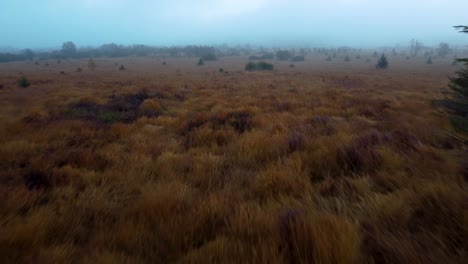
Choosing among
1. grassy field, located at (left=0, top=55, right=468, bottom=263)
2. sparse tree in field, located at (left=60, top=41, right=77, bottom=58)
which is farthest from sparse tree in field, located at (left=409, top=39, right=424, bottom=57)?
sparse tree in field, located at (left=60, top=41, right=77, bottom=58)

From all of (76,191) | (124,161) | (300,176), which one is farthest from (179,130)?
(300,176)

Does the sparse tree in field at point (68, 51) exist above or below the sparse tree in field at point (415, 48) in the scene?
above

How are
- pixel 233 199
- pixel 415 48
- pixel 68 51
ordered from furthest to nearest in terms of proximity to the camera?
pixel 68 51 < pixel 415 48 < pixel 233 199

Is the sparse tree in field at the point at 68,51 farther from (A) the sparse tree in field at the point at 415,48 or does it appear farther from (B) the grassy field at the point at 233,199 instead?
A: (A) the sparse tree in field at the point at 415,48

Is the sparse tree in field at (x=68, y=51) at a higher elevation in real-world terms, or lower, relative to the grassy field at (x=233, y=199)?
higher

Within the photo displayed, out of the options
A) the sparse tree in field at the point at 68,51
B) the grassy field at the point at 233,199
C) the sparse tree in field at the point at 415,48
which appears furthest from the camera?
the sparse tree in field at the point at 68,51

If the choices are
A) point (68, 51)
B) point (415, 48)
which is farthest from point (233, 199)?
point (415, 48)

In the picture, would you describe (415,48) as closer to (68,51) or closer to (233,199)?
(233,199)

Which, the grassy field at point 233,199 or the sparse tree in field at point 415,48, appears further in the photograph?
the sparse tree in field at point 415,48

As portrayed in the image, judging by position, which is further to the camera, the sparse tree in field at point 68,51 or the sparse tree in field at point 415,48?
the sparse tree in field at point 68,51

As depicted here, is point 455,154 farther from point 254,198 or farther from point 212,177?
point 212,177

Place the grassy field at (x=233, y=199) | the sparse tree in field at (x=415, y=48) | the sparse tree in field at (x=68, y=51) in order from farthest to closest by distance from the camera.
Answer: the sparse tree in field at (x=68, y=51) < the sparse tree in field at (x=415, y=48) < the grassy field at (x=233, y=199)

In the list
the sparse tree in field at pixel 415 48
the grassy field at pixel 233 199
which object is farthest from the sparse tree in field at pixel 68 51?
the sparse tree in field at pixel 415 48

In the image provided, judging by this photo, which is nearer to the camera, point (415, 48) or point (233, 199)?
point (233, 199)
